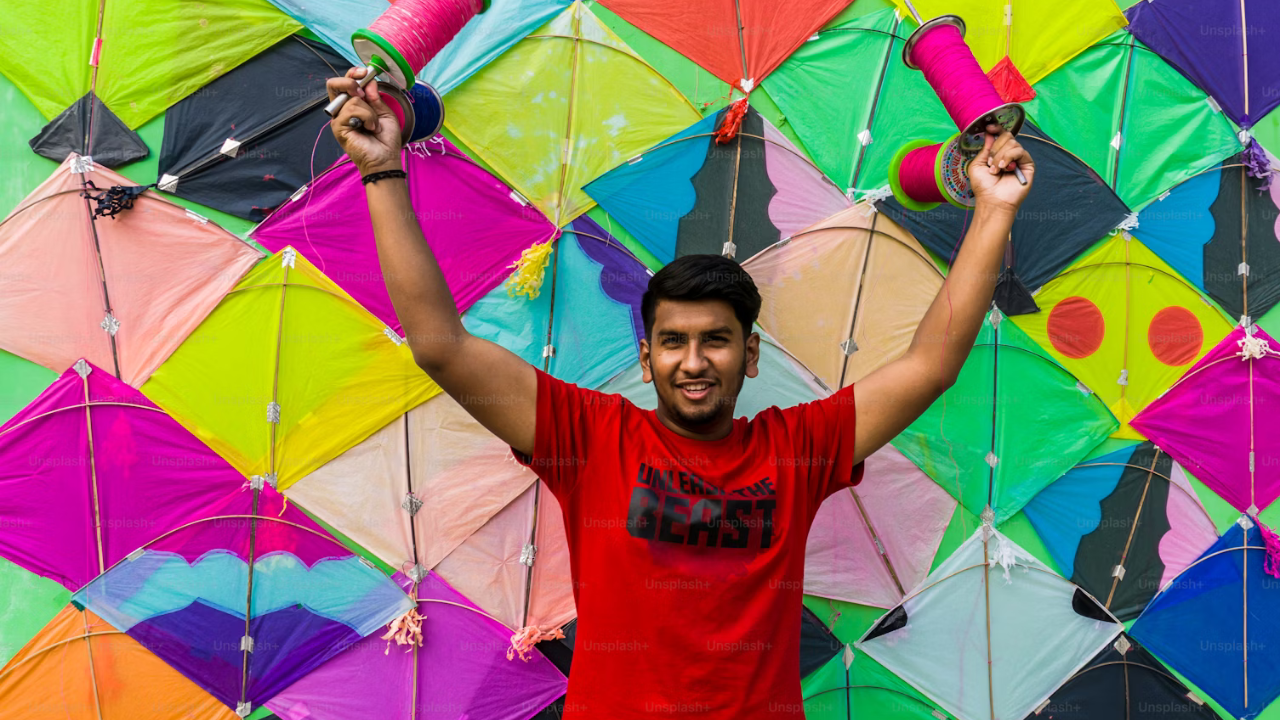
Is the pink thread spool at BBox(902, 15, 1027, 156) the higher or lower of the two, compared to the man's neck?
higher

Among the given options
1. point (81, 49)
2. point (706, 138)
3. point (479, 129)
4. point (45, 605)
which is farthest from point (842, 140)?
point (45, 605)

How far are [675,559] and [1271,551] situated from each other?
8.87 ft

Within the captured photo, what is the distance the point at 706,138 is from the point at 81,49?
7.00 ft

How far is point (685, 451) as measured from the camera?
1.99m

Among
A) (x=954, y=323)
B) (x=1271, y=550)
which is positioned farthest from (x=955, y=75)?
(x=1271, y=550)

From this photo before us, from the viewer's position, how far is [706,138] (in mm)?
2713

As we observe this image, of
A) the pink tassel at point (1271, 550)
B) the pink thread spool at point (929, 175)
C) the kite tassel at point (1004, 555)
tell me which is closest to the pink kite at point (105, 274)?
the pink thread spool at point (929, 175)

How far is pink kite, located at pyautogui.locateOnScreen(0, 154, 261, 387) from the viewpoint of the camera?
2480 mm

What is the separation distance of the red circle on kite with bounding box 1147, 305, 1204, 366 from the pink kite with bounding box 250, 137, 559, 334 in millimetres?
2393

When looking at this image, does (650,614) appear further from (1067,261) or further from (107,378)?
(1067,261)

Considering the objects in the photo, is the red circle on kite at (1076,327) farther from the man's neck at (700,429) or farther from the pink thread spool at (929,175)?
the man's neck at (700,429)

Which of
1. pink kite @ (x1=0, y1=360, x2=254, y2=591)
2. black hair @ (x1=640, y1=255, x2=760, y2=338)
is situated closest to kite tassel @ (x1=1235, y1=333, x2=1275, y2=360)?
black hair @ (x1=640, y1=255, x2=760, y2=338)

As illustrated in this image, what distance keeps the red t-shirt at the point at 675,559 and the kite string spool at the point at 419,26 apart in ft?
2.89

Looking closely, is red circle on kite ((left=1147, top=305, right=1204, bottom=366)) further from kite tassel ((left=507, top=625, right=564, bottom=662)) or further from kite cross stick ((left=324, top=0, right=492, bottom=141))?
kite cross stick ((left=324, top=0, right=492, bottom=141))
